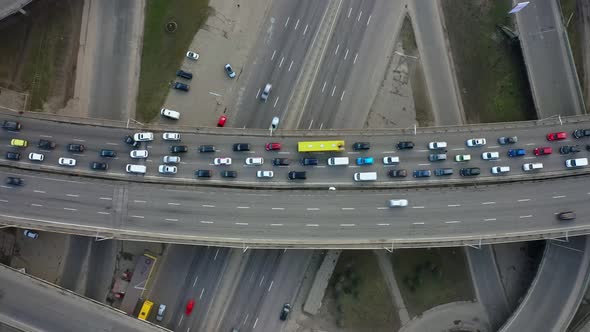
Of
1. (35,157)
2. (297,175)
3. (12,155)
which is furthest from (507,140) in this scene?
(12,155)

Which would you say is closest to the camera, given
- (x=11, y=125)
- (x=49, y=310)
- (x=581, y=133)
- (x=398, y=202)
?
(x=398, y=202)

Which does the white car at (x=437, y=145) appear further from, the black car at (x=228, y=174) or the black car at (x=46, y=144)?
the black car at (x=46, y=144)

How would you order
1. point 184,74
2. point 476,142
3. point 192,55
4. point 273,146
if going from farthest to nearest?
point 192,55 < point 184,74 < point 476,142 < point 273,146

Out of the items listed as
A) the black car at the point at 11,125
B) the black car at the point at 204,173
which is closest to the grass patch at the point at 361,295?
the black car at the point at 204,173

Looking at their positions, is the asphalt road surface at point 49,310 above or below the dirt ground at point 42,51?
below

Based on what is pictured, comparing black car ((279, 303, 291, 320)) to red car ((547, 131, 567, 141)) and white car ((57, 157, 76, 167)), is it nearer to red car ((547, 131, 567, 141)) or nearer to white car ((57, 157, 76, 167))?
white car ((57, 157, 76, 167))

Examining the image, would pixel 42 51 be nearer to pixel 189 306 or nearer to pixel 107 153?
pixel 107 153

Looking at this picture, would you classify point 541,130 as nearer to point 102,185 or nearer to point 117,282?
point 102,185
